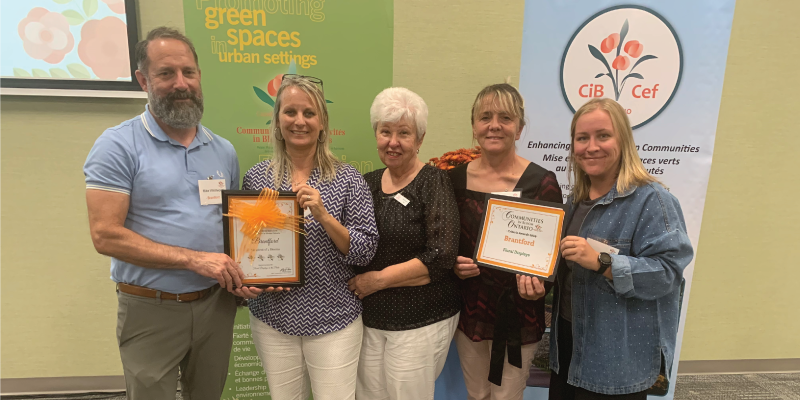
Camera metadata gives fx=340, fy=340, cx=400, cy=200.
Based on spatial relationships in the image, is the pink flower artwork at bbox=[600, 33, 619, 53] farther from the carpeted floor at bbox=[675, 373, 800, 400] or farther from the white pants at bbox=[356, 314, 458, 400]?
the carpeted floor at bbox=[675, 373, 800, 400]

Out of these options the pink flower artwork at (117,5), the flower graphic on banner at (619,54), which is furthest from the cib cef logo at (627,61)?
the pink flower artwork at (117,5)

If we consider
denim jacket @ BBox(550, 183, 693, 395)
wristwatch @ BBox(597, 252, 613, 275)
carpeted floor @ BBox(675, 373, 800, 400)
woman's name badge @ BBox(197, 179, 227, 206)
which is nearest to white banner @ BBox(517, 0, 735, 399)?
denim jacket @ BBox(550, 183, 693, 395)

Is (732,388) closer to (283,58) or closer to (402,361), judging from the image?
(402,361)

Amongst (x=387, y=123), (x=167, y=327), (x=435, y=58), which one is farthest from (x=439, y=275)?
(x=435, y=58)

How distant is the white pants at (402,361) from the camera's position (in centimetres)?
158

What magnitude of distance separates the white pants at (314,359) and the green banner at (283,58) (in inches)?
47.2

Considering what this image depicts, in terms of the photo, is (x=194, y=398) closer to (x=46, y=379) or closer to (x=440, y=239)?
(x=440, y=239)

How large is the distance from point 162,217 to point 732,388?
4.45 m

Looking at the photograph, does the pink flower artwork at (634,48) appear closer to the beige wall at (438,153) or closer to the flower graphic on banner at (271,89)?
the beige wall at (438,153)

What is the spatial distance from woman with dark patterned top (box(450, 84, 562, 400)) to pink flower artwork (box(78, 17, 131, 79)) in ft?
7.99

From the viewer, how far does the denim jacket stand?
1.27 metres

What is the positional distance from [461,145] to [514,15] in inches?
39.5

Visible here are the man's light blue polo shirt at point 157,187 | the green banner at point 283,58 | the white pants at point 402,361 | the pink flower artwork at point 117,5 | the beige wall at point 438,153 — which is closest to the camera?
the man's light blue polo shirt at point 157,187

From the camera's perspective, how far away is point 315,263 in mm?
1494
